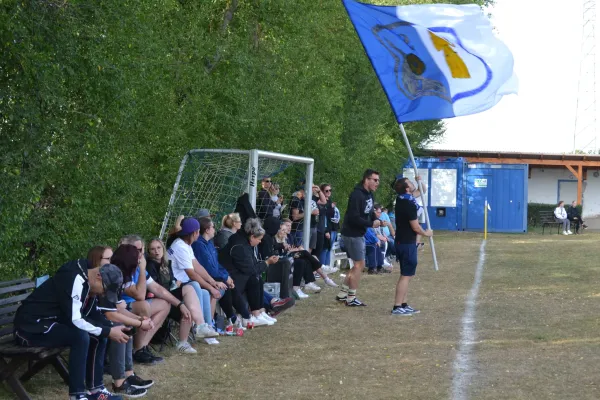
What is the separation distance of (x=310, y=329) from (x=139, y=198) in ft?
8.43

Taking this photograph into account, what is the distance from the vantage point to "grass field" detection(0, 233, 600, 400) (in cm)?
760

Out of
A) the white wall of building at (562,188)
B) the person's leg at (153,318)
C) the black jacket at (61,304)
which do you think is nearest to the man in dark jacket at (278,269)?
the person's leg at (153,318)

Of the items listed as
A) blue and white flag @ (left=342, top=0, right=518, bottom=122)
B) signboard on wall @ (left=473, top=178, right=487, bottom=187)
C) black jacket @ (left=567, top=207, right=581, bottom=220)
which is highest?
blue and white flag @ (left=342, top=0, right=518, bottom=122)

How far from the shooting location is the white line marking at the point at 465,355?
7.59m

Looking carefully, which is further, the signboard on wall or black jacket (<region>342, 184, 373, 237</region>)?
the signboard on wall

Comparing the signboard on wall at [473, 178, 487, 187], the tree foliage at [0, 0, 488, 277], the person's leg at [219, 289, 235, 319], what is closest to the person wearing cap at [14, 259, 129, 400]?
the tree foliage at [0, 0, 488, 277]

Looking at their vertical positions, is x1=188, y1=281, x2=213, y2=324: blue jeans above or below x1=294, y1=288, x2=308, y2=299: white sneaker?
above

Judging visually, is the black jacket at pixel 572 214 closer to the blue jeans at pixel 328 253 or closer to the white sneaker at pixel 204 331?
the blue jeans at pixel 328 253

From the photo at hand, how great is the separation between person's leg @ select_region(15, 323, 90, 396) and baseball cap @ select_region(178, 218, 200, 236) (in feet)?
9.95

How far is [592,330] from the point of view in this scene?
1082 cm

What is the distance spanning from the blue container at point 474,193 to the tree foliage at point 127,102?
57.5 ft

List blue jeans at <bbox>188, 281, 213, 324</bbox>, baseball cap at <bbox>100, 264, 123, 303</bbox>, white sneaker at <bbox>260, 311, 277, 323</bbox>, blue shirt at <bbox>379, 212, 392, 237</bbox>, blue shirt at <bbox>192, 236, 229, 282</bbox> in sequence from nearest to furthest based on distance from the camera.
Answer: baseball cap at <bbox>100, 264, 123, 303</bbox>, blue jeans at <bbox>188, 281, 213, 324</bbox>, blue shirt at <bbox>192, 236, 229, 282</bbox>, white sneaker at <bbox>260, 311, 277, 323</bbox>, blue shirt at <bbox>379, 212, 392, 237</bbox>

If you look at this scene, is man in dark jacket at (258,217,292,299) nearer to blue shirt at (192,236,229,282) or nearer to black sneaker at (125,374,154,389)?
blue shirt at (192,236,229,282)

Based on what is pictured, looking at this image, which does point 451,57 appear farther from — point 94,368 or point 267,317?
point 94,368
